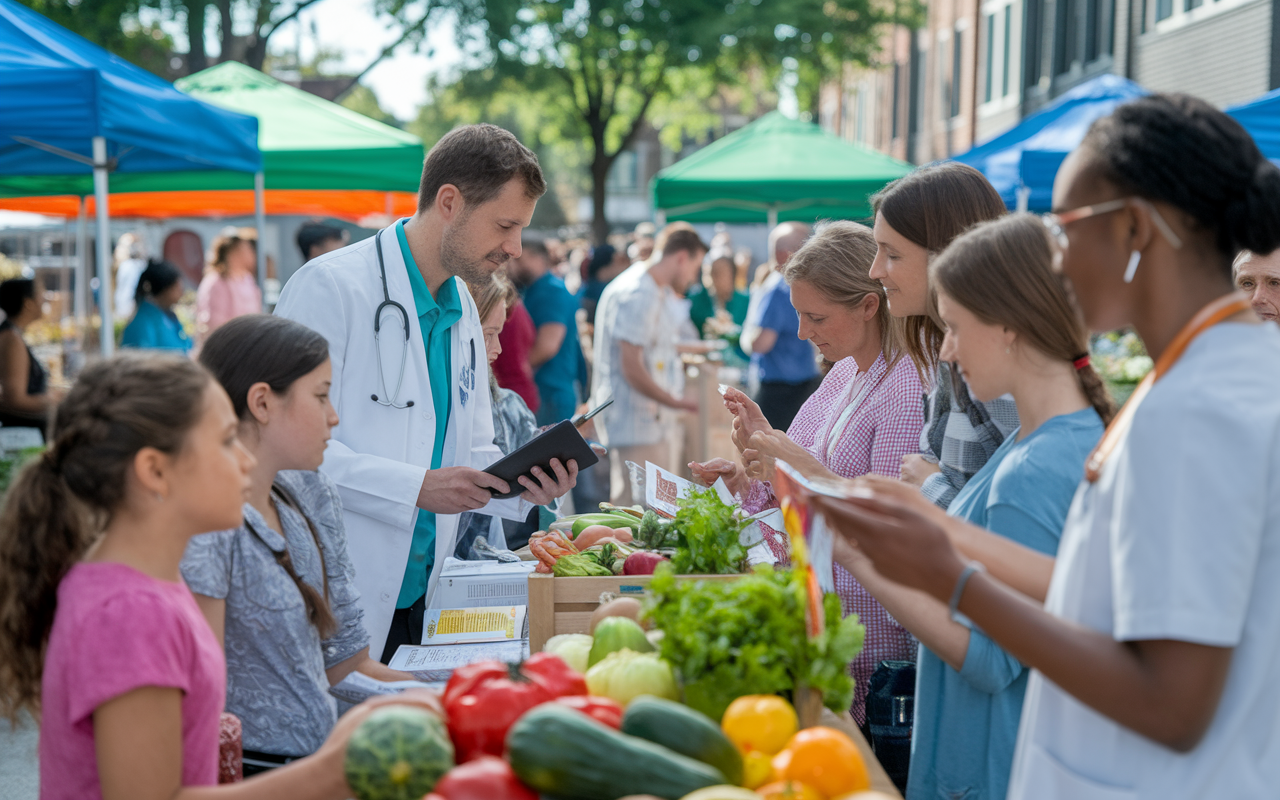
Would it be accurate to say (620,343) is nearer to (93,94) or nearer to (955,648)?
(93,94)

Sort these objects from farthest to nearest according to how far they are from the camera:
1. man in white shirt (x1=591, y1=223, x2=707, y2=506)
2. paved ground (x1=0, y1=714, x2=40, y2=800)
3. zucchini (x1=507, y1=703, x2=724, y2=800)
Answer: man in white shirt (x1=591, y1=223, x2=707, y2=506)
paved ground (x1=0, y1=714, x2=40, y2=800)
zucchini (x1=507, y1=703, x2=724, y2=800)

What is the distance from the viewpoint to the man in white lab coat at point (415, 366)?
3.06 meters

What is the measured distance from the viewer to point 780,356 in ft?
26.9

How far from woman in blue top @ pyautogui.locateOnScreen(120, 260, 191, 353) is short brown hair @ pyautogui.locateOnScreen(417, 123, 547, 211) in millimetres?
6367

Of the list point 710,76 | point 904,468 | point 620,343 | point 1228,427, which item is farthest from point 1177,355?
point 710,76

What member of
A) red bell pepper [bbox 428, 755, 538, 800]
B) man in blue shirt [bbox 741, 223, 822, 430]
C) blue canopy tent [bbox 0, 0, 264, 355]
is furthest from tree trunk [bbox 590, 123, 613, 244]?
red bell pepper [bbox 428, 755, 538, 800]

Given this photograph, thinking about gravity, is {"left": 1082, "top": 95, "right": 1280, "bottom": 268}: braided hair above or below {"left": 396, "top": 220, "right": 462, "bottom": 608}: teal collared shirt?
above

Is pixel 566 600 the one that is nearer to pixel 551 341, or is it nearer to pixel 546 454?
pixel 546 454

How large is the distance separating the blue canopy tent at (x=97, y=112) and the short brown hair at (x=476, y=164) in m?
1.86

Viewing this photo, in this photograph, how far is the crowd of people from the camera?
4.28 feet

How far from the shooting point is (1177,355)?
4.41 feet

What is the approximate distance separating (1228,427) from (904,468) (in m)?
1.42

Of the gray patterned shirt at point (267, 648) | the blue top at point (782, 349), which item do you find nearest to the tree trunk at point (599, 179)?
the blue top at point (782, 349)

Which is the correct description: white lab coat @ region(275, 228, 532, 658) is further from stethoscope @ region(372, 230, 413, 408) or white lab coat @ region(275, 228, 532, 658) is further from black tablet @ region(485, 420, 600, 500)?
black tablet @ region(485, 420, 600, 500)
